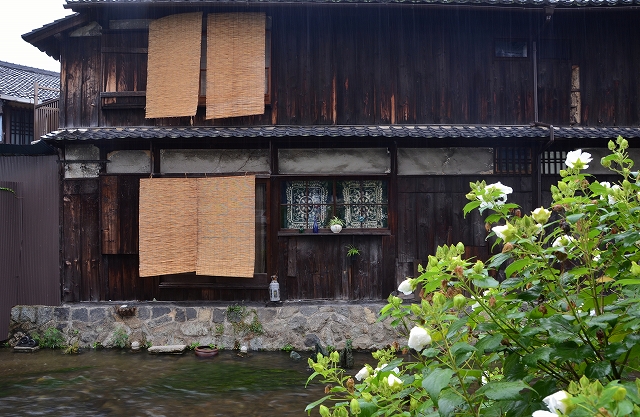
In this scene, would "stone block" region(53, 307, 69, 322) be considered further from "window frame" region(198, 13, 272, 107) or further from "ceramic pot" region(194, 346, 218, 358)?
"window frame" region(198, 13, 272, 107)

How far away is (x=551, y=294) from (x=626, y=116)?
1161 centimetres

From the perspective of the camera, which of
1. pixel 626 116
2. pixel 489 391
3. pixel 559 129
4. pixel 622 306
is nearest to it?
pixel 489 391

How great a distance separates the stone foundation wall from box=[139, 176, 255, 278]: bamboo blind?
0.88m

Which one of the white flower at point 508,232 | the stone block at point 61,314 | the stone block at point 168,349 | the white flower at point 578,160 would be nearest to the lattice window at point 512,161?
the stone block at point 168,349

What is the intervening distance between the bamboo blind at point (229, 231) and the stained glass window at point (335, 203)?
2.90ft

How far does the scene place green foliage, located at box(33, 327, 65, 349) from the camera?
39.1 ft

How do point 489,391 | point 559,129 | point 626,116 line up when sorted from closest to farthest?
point 489,391
point 559,129
point 626,116

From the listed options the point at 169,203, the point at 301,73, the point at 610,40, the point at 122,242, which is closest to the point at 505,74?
the point at 610,40

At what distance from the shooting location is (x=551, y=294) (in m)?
2.55

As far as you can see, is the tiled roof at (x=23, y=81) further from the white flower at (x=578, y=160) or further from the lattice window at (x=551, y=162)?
the white flower at (x=578, y=160)

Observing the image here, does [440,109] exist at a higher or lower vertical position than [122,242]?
higher

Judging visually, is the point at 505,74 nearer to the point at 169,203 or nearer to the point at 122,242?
the point at 169,203

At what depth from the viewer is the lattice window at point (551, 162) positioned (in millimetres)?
12289

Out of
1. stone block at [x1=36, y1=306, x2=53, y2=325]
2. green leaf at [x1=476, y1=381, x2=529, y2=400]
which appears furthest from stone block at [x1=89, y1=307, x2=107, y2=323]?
green leaf at [x1=476, y1=381, x2=529, y2=400]
